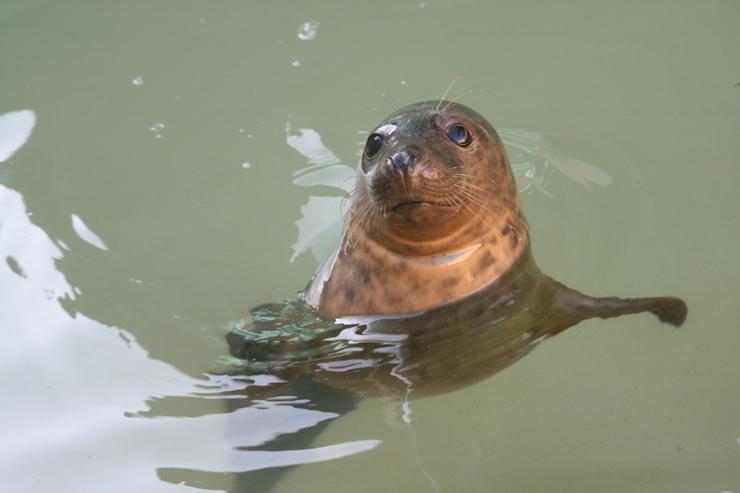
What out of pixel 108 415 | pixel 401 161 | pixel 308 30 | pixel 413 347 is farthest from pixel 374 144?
pixel 308 30

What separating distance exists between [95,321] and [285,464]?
4.15 ft

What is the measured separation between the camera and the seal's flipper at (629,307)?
331 cm

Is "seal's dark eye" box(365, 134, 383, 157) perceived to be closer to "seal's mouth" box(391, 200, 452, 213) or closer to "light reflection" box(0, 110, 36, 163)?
"seal's mouth" box(391, 200, 452, 213)

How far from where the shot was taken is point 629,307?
3.32 meters

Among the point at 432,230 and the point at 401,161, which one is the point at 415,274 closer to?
the point at 432,230

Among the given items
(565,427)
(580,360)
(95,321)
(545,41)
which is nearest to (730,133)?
(545,41)

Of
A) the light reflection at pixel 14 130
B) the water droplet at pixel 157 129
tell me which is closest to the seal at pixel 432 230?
the water droplet at pixel 157 129

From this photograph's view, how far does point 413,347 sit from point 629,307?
81 cm

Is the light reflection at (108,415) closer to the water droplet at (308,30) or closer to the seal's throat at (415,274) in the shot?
the seal's throat at (415,274)

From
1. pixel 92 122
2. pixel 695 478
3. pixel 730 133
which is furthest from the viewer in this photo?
pixel 92 122

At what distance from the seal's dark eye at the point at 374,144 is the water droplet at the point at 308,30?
2689mm

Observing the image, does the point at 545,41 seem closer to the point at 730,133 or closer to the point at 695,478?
the point at 730,133

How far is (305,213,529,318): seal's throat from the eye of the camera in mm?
3457

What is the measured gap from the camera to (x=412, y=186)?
10.1ft
